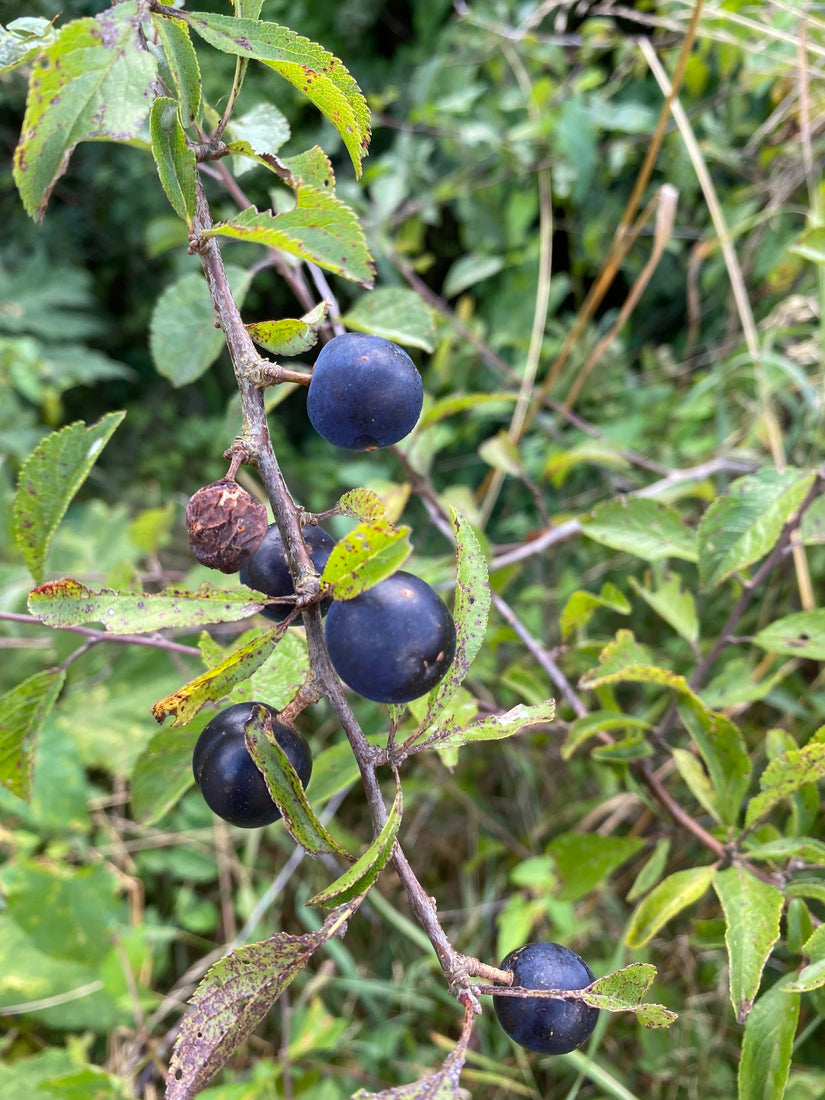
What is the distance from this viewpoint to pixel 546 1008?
1.96ft

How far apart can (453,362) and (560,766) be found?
1.03m

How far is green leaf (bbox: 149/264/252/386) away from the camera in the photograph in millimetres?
1060

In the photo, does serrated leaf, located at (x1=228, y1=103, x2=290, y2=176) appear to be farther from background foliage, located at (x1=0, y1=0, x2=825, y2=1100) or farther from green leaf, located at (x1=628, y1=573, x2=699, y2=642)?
green leaf, located at (x1=628, y1=573, x2=699, y2=642)

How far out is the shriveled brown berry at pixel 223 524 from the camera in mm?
545

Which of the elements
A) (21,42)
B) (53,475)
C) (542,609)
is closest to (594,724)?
(53,475)

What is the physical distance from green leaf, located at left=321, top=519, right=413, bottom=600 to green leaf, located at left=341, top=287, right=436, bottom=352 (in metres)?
0.65

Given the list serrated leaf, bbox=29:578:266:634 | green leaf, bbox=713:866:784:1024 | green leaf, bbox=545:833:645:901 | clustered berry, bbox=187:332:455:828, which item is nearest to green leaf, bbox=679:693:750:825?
green leaf, bbox=713:866:784:1024

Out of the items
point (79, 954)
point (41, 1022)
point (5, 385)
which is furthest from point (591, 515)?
point (5, 385)

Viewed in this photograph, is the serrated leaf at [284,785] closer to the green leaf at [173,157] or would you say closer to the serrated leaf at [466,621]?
the serrated leaf at [466,621]

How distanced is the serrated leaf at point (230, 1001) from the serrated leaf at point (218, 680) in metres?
0.17

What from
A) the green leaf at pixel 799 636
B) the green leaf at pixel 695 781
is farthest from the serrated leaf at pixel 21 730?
the green leaf at pixel 799 636

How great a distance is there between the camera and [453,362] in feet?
6.45

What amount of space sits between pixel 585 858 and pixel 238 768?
725mm

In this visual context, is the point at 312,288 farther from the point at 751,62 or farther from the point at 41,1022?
the point at 41,1022
